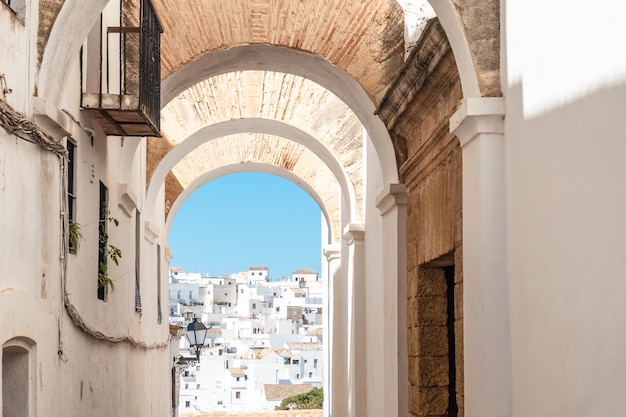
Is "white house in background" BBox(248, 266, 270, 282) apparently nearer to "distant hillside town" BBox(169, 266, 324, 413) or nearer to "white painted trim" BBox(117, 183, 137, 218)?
"distant hillside town" BBox(169, 266, 324, 413)

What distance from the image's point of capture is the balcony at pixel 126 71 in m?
8.36

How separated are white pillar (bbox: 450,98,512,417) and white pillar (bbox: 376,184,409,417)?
325cm

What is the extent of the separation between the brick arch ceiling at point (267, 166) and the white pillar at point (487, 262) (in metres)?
10.8

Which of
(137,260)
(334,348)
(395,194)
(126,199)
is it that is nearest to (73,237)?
(126,199)

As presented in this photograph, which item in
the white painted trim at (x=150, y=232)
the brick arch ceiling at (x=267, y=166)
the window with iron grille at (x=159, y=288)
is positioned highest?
the brick arch ceiling at (x=267, y=166)

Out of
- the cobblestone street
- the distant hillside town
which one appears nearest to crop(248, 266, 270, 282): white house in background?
the distant hillside town

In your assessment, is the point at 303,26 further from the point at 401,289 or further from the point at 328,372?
the point at 328,372

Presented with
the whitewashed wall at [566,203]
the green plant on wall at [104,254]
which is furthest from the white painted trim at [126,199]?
the whitewashed wall at [566,203]

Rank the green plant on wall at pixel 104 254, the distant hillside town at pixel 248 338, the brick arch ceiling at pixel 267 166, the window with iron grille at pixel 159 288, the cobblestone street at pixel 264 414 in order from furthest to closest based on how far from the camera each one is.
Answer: the distant hillside town at pixel 248 338 < the cobblestone street at pixel 264 414 < the brick arch ceiling at pixel 267 166 < the window with iron grille at pixel 159 288 < the green plant on wall at pixel 104 254

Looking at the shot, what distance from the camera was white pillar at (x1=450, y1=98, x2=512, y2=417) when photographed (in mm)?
5895

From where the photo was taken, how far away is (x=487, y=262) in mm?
5973

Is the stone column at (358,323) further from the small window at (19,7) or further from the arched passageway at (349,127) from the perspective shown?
the small window at (19,7)

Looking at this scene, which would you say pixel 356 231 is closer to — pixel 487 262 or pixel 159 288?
pixel 159 288

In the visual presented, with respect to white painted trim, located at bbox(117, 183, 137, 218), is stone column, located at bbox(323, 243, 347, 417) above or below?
below
